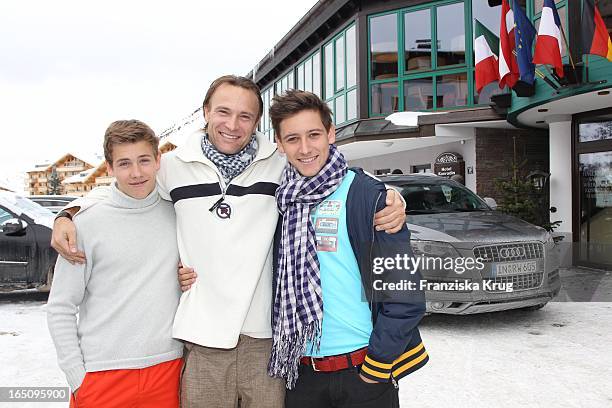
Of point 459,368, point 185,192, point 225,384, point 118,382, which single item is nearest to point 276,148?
point 185,192

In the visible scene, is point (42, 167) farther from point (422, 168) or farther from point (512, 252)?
point (512, 252)

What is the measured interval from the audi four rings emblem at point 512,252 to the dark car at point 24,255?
20.2 ft

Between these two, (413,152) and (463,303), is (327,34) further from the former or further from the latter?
(463,303)

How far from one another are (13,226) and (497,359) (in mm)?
6848

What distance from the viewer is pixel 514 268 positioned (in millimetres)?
5582

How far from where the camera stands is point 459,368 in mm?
4555

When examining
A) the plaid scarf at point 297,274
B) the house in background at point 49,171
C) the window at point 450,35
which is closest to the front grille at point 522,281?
the plaid scarf at point 297,274

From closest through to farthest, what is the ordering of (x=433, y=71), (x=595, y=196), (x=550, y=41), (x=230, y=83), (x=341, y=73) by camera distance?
(x=230, y=83)
(x=550, y=41)
(x=595, y=196)
(x=433, y=71)
(x=341, y=73)

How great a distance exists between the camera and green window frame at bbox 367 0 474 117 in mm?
14656

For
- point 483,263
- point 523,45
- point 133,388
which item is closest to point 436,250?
point 483,263

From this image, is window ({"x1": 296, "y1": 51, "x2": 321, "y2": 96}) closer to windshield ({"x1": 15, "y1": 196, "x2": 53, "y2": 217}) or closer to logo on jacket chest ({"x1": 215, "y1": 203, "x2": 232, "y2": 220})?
windshield ({"x1": 15, "y1": 196, "x2": 53, "y2": 217})

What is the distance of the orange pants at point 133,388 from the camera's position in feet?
6.81

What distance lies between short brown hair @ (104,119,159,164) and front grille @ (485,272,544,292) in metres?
4.38

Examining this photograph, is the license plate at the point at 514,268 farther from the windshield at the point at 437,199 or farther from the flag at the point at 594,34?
the flag at the point at 594,34
